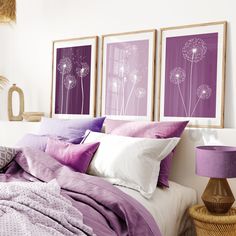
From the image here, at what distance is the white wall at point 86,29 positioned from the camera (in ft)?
9.43

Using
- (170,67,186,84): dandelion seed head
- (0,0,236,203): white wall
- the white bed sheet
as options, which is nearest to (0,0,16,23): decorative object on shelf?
(0,0,236,203): white wall

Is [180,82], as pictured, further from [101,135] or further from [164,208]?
[164,208]

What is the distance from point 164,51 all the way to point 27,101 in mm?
1646

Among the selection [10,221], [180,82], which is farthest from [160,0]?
[10,221]

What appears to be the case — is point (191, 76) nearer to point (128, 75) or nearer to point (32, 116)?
point (128, 75)

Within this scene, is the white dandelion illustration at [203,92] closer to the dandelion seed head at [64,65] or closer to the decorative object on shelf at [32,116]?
the dandelion seed head at [64,65]

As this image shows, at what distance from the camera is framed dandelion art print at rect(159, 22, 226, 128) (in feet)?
9.49

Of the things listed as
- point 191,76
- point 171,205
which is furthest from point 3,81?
point 171,205

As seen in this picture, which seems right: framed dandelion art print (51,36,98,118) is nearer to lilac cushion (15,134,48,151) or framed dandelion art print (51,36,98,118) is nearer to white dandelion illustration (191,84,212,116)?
lilac cushion (15,134,48,151)

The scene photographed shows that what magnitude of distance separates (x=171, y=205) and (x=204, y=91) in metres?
0.99

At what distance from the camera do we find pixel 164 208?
2.31 metres

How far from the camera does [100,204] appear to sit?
1.93 metres

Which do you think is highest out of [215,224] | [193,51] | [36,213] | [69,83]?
[193,51]

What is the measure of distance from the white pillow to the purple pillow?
0.46m
